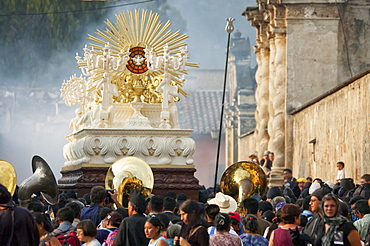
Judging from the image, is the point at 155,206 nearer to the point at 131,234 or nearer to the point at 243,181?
the point at 131,234

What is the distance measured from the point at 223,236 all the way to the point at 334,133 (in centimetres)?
1511

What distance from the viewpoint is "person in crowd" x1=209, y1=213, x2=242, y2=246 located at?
31.4 feet

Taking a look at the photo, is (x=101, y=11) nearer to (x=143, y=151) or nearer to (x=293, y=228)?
(x=143, y=151)

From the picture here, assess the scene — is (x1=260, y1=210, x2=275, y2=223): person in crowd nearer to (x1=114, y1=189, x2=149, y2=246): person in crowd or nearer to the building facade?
(x1=114, y1=189, x2=149, y2=246): person in crowd

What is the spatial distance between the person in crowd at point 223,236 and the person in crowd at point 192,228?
0.15 metres

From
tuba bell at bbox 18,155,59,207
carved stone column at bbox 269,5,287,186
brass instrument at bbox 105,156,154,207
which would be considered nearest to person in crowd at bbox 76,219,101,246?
tuba bell at bbox 18,155,59,207

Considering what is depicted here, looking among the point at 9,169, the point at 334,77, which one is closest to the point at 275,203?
the point at 9,169

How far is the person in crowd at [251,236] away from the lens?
401 inches

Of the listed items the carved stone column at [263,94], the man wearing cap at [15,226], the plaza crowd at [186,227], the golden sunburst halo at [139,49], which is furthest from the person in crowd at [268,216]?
the carved stone column at [263,94]

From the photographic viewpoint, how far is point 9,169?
14312 mm

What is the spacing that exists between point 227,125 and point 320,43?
90.8ft

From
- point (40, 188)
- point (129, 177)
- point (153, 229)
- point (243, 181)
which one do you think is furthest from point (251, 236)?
point (243, 181)

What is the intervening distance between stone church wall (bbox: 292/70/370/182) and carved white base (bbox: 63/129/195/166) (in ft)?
10.8

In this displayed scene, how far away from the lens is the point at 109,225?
11148mm
